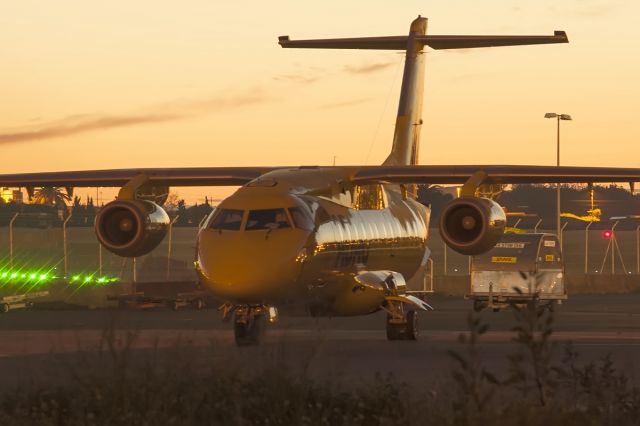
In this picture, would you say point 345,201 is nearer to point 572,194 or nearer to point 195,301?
point 195,301

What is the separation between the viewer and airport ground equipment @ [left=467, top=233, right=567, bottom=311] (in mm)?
41000

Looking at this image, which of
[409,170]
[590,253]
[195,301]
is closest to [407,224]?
[409,170]

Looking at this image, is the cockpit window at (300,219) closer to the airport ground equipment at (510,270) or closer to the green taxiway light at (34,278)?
the green taxiway light at (34,278)

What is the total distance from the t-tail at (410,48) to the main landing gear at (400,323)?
7.44 meters

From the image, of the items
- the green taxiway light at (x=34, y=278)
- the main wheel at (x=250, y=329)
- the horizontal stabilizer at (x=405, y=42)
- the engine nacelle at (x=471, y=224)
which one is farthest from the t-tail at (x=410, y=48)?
the green taxiway light at (x=34, y=278)

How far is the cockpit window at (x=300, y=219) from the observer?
76.9ft

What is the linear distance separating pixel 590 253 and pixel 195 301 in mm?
74743

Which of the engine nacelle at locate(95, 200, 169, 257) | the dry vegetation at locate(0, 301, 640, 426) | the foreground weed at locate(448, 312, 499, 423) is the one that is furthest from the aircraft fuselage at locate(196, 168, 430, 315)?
the foreground weed at locate(448, 312, 499, 423)

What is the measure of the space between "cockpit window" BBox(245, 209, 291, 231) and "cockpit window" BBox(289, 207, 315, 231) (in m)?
0.14

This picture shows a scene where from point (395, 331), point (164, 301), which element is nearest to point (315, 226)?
point (395, 331)

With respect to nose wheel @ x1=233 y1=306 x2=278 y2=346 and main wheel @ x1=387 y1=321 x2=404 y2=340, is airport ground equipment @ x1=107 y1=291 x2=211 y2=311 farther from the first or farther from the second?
nose wheel @ x1=233 y1=306 x2=278 y2=346

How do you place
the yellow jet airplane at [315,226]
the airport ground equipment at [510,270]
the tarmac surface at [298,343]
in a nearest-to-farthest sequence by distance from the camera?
the tarmac surface at [298,343], the yellow jet airplane at [315,226], the airport ground equipment at [510,270]

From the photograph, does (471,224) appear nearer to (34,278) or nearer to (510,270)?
(510,270)

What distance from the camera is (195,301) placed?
40438 mm
